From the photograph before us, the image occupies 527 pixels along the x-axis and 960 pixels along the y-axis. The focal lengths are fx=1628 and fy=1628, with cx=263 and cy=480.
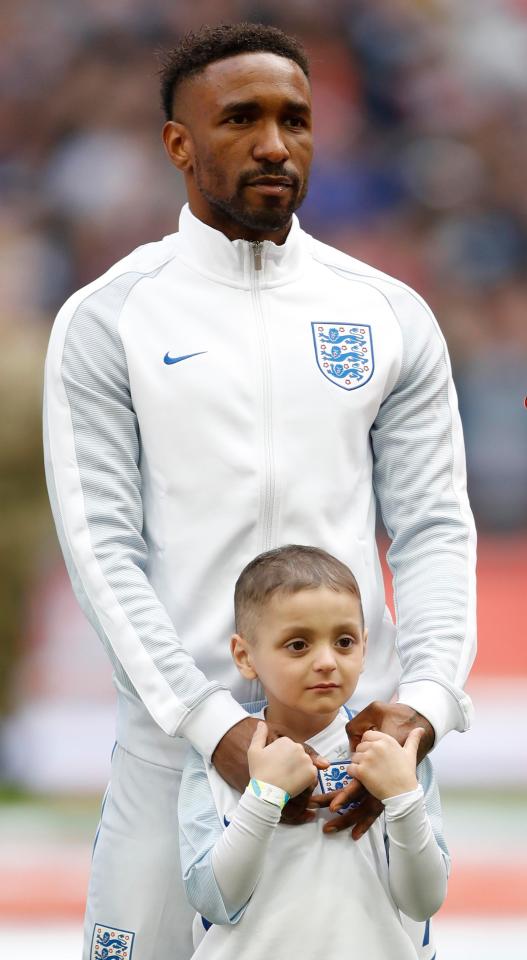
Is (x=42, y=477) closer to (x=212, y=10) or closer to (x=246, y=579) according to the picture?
(x=246, y=579)

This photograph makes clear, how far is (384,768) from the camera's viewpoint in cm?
217

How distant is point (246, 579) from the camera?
232 centimetres

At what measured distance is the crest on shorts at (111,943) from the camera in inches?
96.0

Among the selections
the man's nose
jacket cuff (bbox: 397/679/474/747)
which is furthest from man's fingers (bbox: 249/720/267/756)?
the man's nose

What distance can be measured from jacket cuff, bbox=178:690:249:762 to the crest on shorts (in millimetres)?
345

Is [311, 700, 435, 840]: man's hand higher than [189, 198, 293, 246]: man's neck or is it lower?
lower

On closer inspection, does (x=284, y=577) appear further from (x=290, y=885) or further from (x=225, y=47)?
(x=225, y=47)

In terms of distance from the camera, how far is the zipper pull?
98.0 inches

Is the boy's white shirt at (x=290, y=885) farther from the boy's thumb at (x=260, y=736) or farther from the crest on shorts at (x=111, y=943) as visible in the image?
the crest on shorts at (x=111, y=943)

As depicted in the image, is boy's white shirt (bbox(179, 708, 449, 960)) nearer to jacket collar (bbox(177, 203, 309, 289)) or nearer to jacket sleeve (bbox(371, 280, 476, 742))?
jacket sleeve (bbox(371, 280, 476, 742))

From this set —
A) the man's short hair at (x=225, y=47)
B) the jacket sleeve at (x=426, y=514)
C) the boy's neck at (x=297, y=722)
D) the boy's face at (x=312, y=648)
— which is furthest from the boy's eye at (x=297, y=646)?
the man's short hair at (x=225, y=47)

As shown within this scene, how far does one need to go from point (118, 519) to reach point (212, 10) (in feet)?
23.7

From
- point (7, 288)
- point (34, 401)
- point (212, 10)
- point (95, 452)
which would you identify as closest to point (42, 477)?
point (34, 401)

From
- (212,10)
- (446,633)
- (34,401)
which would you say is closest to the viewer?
(446,633)
